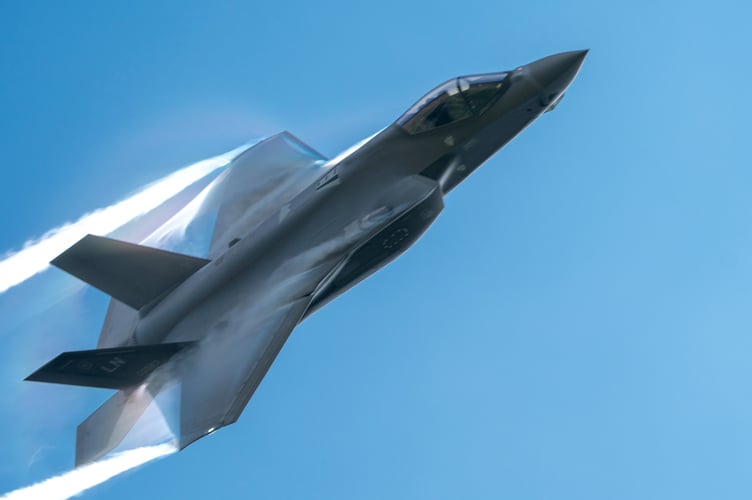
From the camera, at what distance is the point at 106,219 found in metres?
23.6

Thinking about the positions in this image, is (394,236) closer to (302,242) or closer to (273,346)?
(302,242)

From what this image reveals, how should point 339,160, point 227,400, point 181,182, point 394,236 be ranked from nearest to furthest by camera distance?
point 227,400 → point 394,236 → point 339,160 → point 181,182

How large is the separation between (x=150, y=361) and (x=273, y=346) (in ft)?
8.59

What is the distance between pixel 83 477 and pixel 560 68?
11.6m

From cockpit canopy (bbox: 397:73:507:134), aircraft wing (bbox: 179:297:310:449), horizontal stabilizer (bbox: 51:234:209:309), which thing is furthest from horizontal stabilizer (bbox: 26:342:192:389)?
cockpit canopy (bbox: 397:73:507:134)

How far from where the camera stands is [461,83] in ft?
62.8

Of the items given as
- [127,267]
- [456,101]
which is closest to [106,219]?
[127,267]

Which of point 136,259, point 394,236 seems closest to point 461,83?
point 394,236

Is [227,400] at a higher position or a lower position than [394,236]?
lower

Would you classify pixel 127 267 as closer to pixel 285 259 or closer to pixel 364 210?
pixel 285 259

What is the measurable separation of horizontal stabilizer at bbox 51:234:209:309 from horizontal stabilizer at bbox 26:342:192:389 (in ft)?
4.53

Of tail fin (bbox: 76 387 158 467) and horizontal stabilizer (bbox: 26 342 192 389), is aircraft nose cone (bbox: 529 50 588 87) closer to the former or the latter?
horizontal stabilizer (bbox: 26 342 192 389)

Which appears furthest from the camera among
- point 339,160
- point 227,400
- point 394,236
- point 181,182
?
point 181,182

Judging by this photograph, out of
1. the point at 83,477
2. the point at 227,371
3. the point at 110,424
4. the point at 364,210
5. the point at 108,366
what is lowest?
the point at 83,477
